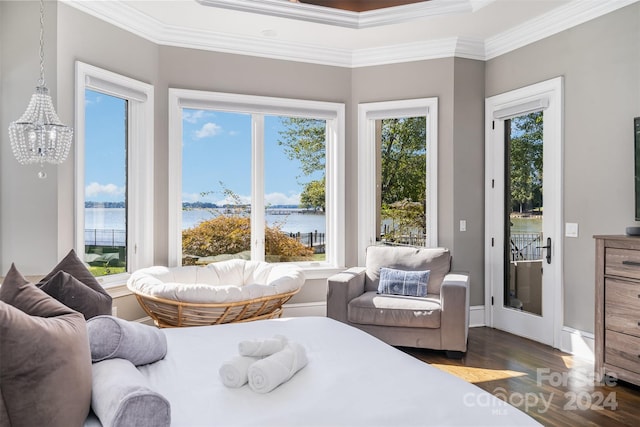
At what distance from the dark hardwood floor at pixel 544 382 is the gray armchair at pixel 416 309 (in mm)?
161

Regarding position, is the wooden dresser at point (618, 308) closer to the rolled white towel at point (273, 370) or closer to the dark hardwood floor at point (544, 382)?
the dark hardwood floor at point (544, 382)

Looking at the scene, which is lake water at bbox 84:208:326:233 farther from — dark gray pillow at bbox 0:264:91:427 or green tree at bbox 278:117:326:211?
dark gray pillow at bbox 0:264:91:427

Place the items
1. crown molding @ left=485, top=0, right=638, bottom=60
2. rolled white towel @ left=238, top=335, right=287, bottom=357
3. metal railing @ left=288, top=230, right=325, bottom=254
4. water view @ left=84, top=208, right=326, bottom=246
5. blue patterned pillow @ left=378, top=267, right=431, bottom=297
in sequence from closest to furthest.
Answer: rolled white towel @ left=238, top=335, right=287, bottom=357 → crown molding @ left=485, top=0, right=638, bottom=60 → water view @ left=84, top=208, right=326, bottom=246 → blue patterned pillow @ left=378, top=267, right=431, bottom=297 → metal railing @ left=288, top=230, right=325, bottom=254

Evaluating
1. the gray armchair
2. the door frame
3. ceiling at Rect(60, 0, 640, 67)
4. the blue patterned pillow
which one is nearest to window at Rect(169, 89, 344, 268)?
ceiling at Rect(60, 0, 640, 67)

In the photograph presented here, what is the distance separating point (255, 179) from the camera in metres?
4.81

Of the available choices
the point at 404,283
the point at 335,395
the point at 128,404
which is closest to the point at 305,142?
the point at 404,283

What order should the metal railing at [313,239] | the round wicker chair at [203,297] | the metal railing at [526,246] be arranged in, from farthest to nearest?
the metal railing at [313,239]
the metal railing at [526,246]
the round wicker chair at [203,297]

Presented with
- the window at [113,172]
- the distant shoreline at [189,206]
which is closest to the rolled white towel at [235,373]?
the window at [113,172]

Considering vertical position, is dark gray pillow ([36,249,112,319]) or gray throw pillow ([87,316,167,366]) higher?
dark gray pillow ([36,249,112,319])

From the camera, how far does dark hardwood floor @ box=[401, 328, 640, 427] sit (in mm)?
2699

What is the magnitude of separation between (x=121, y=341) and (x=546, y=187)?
3695 millimetres

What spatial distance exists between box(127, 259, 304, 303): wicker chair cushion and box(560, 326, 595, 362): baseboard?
219 centimetres

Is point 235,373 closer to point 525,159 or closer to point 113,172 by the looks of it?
point 113,172

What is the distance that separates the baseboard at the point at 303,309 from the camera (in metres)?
4.79
